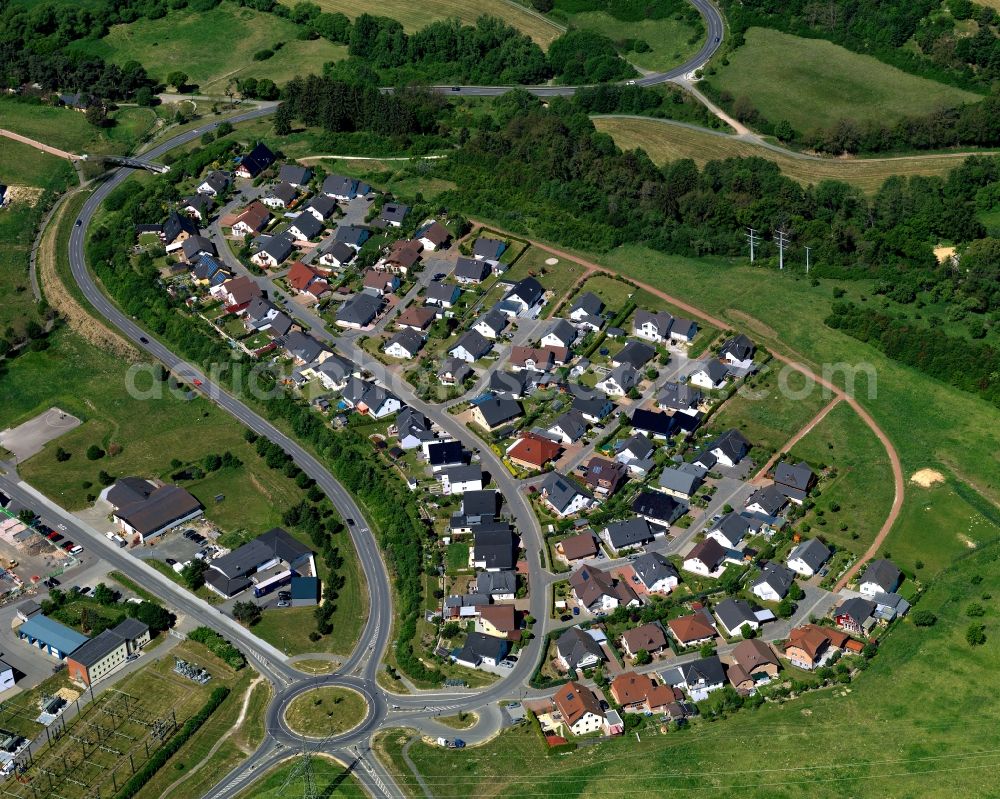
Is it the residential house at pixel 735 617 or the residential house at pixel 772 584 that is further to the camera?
the residential house at pixel 772 584

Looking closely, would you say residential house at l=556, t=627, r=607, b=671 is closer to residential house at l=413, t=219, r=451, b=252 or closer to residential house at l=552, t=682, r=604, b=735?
residential house at l=552, t=682, r=604, b=735

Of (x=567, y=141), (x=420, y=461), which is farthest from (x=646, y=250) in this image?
(x=420, y=461)

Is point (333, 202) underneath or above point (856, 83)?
underneath

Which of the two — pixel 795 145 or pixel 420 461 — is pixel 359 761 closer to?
pixel 420 461

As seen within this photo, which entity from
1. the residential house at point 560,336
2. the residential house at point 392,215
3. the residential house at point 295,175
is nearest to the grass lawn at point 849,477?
the residential house at point 560,336

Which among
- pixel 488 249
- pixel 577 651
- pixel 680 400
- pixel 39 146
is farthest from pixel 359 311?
pixel 39 146

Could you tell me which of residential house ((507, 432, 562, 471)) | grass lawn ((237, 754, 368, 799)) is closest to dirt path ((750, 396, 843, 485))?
residential house ((507, 432, 562, 471))

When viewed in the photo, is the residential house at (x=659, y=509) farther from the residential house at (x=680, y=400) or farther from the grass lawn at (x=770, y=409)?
the residential house at (x=680, y=400)
